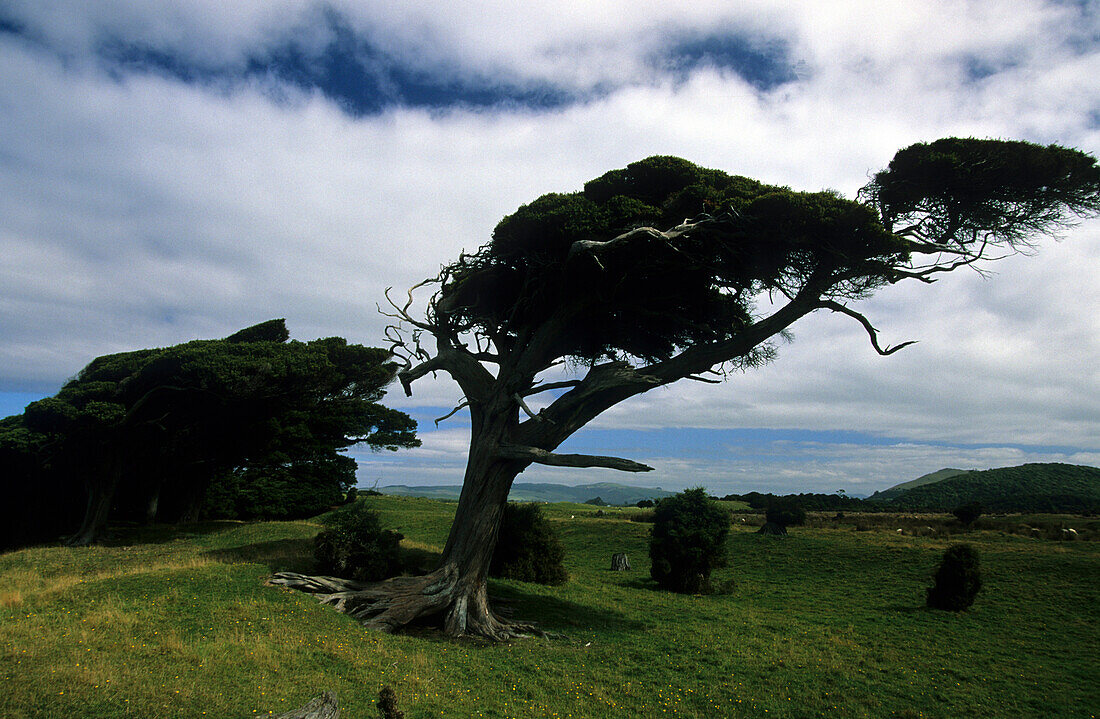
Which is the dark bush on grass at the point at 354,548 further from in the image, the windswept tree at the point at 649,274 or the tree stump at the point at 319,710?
the tree stump at the point at 319,710

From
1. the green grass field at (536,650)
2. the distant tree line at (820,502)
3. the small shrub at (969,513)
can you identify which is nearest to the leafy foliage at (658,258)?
the green grass field at (536,650)

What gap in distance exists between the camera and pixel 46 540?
1117 inches

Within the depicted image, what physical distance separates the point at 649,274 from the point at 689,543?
1367 cm

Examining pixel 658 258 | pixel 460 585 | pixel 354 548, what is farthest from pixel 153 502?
pixel 658 258

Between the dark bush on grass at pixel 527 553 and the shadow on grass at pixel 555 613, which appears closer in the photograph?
the shadow on grass at pixel 555 613

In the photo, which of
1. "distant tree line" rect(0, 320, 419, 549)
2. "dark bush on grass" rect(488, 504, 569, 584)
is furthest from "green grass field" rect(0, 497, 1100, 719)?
"distant tree line" rect(0, 320, 419, 549)

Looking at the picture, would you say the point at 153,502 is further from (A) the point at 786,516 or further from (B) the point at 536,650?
(A) the point at 786,516

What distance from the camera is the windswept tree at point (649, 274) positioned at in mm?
13047

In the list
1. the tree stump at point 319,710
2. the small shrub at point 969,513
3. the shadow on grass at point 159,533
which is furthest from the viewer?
the small shrub at point 969,513

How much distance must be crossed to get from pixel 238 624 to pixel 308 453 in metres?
26.2

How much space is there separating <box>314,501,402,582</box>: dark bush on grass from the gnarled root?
4.80 ft

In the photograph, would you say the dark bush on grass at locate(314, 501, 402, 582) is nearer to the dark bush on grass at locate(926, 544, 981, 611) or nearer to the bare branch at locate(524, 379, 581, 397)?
the bare branch at locate(524, 379, 581, 397)

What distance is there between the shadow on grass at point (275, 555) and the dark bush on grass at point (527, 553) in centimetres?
675

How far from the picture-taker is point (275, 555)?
60.7 feet
